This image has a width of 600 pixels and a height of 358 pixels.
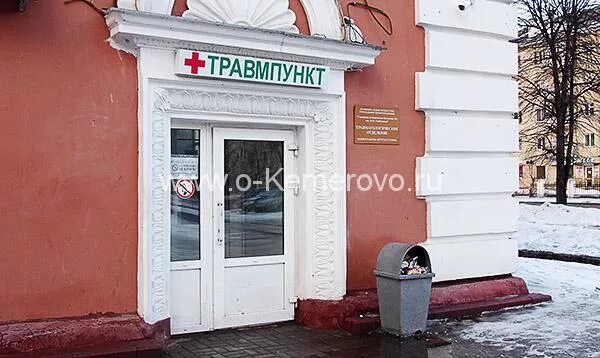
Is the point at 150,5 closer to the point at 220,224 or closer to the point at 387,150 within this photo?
the point at 220,224

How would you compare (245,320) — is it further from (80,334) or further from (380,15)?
(380,15)

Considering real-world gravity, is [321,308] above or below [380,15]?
below

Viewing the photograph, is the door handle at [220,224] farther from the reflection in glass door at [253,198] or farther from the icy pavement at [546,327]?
the icy pavement at [546,327]

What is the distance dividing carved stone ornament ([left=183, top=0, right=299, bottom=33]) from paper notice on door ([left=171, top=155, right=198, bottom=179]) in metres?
1.43

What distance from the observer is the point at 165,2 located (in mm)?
6582

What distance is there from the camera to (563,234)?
15.9 meters

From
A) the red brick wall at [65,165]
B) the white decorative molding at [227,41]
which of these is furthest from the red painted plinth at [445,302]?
the white decorative molding at [227,41]

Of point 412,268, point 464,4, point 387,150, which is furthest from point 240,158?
point 464,4

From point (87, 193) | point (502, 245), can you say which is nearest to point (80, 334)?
point (87, 193)

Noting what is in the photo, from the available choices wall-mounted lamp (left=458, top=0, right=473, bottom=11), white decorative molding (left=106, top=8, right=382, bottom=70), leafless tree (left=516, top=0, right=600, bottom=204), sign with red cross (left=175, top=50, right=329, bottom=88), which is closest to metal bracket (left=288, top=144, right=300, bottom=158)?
sign with red cross (left=175, top=50, right=329, bottom=88)

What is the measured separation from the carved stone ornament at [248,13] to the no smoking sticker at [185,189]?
1.67 m

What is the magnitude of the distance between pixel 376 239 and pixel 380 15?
2.65 metres

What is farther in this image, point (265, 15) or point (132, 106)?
point (265, 15)

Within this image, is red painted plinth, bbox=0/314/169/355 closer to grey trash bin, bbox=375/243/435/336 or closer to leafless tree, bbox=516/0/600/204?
grey trash bin, bbox=375/243/435/336
